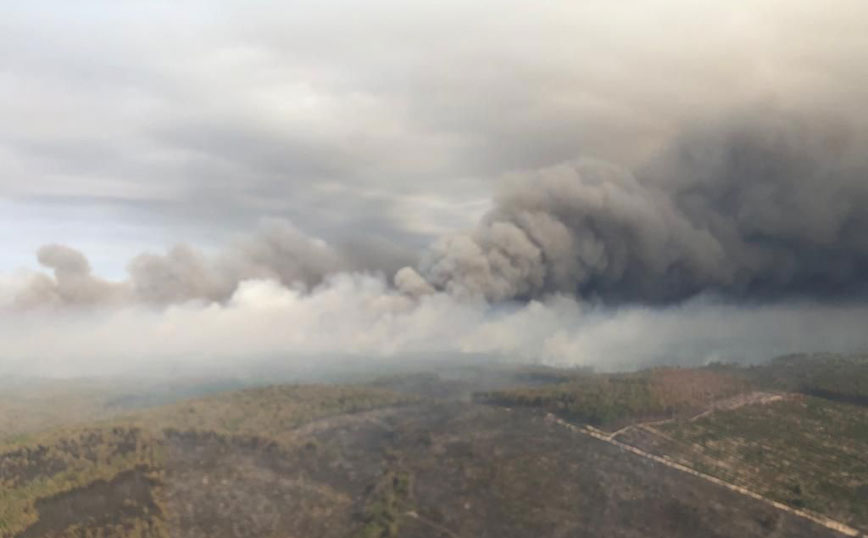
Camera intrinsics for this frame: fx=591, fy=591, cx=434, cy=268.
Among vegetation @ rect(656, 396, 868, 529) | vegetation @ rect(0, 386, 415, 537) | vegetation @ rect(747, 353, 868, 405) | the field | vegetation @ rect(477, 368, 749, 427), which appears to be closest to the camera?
the field

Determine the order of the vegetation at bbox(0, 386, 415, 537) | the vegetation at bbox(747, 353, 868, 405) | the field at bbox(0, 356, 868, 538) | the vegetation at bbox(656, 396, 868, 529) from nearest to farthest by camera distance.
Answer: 1. the field at bbox(0, 356, 868, 538)
2. the vegetation at bbox(656, 396, 868, 529)
3. the vegetation at bbox(0, 386, 415, 537)
4. the vegetation at bbox(747, 353, 868, 405)

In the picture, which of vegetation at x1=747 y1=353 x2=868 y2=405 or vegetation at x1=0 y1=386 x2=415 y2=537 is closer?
vegetation at x1=0 y1=386 x2=415 y2=537

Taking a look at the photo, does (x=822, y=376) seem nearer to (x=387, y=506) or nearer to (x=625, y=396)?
(x=625, y=396)

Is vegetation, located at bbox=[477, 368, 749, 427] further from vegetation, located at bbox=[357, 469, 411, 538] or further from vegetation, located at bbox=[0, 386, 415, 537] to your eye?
vegetation, located at bbox=[357, 469, 411, 538]

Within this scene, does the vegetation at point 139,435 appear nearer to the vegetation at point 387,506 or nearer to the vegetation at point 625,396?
the vegetation at point 387,506

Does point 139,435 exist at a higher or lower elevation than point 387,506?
higher

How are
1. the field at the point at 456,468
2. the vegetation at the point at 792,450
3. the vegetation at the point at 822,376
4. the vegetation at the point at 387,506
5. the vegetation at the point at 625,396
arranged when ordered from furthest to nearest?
1. the vegetation at the point at 822,376
2. the vegetation at the point at 625,396
3. the vegetation at the point at 792,450
4. the field at the point at 456,468
5. the vegetation at the point at 387,506

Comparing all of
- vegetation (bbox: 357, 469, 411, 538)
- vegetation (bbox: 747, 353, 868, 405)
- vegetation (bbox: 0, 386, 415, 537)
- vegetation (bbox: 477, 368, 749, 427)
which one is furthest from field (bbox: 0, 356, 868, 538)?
vegetation (bbox: 747, 353, 868, 405)

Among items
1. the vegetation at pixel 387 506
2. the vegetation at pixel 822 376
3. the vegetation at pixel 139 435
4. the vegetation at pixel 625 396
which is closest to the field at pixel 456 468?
the vegetation at pixel 387 506

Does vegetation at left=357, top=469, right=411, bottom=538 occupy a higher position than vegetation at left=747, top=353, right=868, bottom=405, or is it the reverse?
vegetation at left=747, top=353, right=868, bottom=405

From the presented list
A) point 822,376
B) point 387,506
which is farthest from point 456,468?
point 822,376

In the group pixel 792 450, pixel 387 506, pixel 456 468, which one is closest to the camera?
pixel 387 506

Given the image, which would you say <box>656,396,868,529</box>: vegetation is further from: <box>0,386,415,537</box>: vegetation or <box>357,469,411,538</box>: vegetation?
<box>0,386,415,537</box>: vegetation
